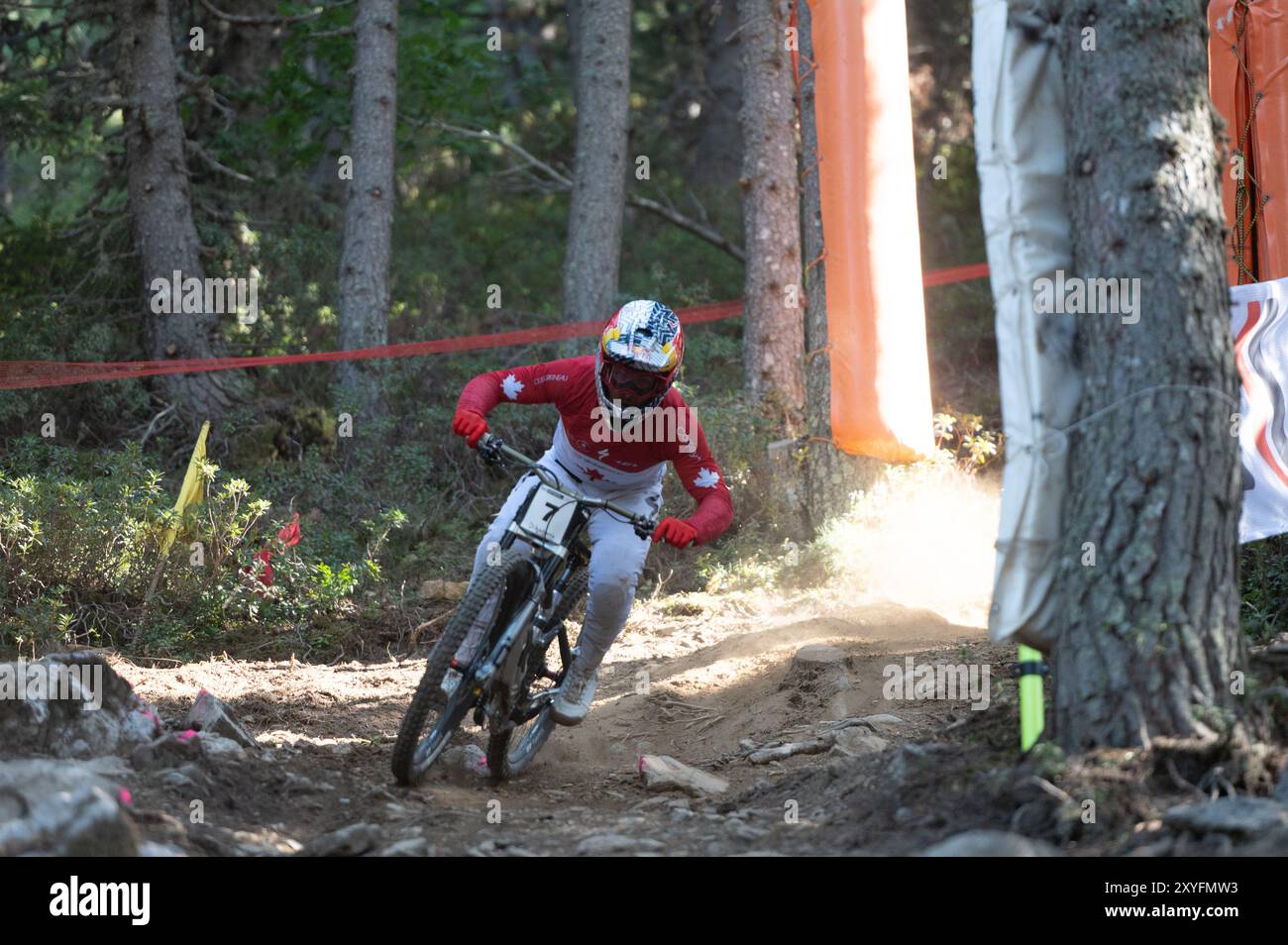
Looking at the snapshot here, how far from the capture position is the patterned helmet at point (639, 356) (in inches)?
227

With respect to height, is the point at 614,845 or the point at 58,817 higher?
the point at 58,817

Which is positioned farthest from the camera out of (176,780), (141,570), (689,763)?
(141,570)

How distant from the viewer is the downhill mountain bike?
5.37 metres

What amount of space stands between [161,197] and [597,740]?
8.08 metres

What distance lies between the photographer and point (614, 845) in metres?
4.69

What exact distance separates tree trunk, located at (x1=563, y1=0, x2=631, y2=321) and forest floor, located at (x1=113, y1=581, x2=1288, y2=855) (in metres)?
5.18

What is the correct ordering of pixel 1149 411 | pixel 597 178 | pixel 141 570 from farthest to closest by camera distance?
1. pixel 597 178
2. pixel 141 570
3. pixel 1149 411

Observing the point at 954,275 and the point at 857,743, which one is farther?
the point at 954,275

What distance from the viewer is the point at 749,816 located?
529 cm

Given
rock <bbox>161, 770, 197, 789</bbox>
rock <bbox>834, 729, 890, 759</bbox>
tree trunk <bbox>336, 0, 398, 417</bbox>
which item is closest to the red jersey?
rock <bbox>834, 729, 890, 759</bbox>

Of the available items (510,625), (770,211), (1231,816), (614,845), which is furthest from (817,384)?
(1231,816)

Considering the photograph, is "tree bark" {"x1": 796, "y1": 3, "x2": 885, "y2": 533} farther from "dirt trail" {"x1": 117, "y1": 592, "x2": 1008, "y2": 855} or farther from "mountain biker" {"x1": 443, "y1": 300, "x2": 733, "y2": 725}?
"mountain biker" {"x1": 443, "y1": 300, "x2": 733, "y2": 725}

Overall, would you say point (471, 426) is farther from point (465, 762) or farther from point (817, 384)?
point (817, 384)

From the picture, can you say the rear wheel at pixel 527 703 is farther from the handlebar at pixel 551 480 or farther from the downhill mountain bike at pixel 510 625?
the handlebar at pixel 551 480
